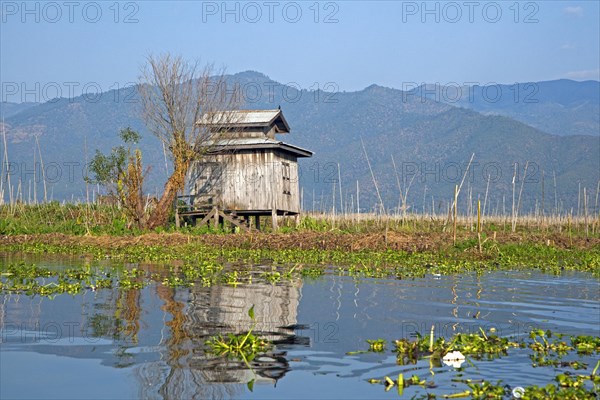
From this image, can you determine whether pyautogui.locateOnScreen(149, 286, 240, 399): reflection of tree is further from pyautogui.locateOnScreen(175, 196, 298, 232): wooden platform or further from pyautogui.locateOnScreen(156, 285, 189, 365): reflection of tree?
pyautogui.locateOnScreen(175, 196, 298, 232): wooden platform

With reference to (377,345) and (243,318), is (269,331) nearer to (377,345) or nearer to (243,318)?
(243,318)

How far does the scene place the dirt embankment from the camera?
2642 cm

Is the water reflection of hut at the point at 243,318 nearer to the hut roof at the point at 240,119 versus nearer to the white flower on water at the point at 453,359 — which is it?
the white flower on water at the point at 453,359

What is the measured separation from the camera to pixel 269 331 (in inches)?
415

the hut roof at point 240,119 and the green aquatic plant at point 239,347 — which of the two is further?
the hut roof at point 240,119

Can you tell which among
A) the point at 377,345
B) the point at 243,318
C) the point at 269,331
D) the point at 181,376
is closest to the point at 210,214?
the point at 243,318

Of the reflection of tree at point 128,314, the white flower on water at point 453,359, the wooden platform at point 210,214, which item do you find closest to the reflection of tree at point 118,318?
the reflection of tree at point 128,314

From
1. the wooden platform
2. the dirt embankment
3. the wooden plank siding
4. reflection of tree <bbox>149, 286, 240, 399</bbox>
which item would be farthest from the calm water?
the wooden plank siding

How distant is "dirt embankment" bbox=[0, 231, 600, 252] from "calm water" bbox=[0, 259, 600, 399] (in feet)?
27.8

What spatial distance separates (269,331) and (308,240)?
1749cm

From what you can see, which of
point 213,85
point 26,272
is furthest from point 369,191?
point 26,272

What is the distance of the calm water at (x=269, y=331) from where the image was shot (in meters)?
7.72

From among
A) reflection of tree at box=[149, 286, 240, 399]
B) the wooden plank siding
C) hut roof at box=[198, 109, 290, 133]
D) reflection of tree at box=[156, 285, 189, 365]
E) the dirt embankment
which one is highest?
hut roof at box=[198, 109, 290, 133]

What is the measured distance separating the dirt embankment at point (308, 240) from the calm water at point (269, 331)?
27.8 feet
